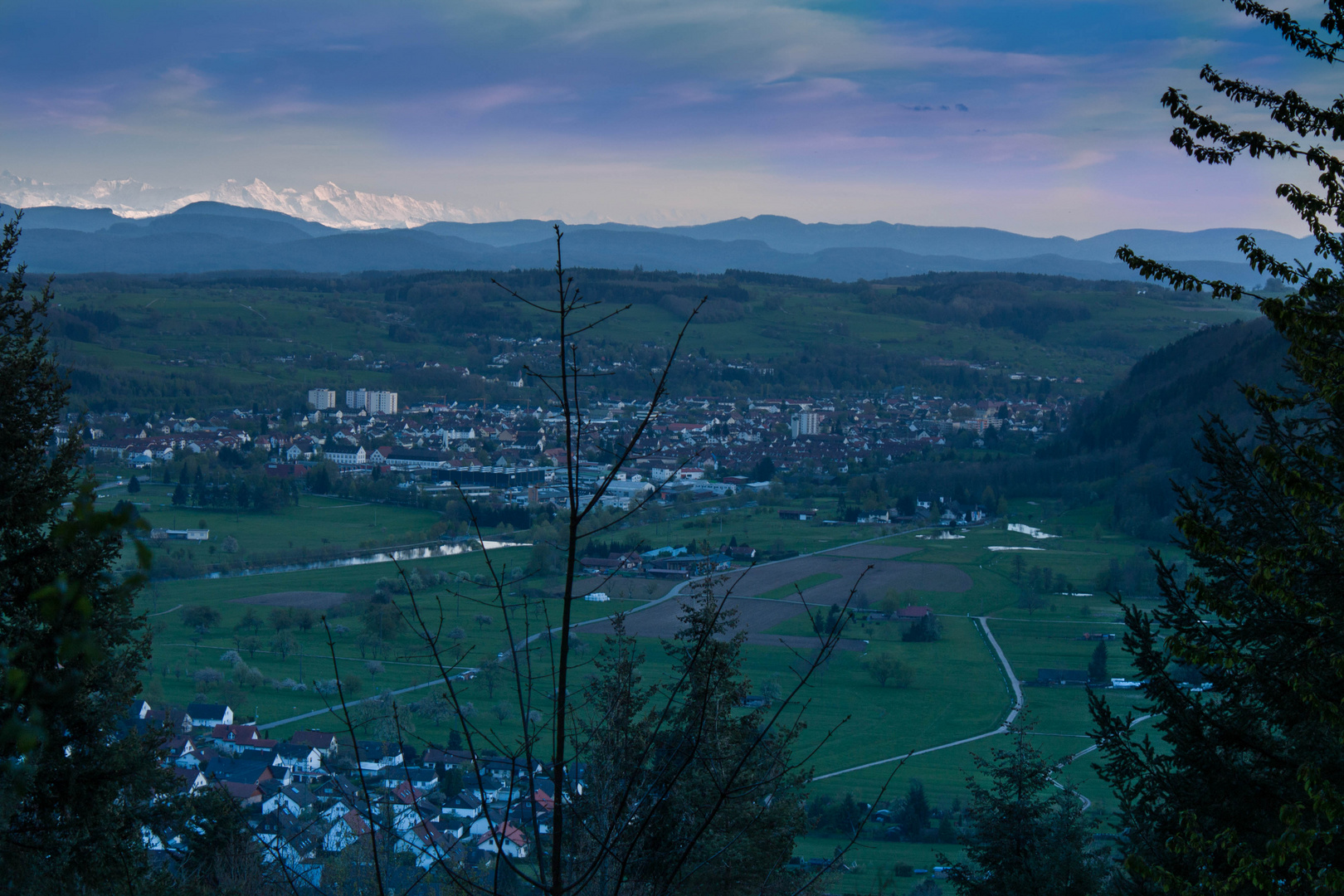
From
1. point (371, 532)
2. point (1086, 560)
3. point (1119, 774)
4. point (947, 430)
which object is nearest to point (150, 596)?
point (371, 532)

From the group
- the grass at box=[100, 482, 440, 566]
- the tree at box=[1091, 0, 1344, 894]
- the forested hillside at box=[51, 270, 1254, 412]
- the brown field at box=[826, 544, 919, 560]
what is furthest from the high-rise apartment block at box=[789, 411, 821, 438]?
the tree at box=[1091, 0, 1344, 894]

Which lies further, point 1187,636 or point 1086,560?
point 1086,560

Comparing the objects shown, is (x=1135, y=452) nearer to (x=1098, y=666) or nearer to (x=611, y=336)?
(x=1098, y=666)

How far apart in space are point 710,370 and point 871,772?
172ft

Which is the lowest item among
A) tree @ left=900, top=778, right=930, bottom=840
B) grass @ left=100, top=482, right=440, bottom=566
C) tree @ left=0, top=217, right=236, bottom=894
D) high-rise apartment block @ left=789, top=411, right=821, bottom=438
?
grass @ left=100, top=482, right=440, bottom=566

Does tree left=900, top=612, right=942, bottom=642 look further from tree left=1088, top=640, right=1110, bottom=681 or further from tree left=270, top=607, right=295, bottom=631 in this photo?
tree left=270, top=607, right=295, bottom=631

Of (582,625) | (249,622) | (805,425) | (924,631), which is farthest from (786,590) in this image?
(805,425)

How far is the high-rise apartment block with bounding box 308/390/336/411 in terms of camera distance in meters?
53.4

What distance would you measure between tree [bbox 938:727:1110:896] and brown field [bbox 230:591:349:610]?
1657 cm

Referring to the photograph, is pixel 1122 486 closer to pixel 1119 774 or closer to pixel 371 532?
pixel 371 532

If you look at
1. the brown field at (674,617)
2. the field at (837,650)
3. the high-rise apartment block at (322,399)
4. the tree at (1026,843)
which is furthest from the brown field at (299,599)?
the high-rise apartment block at (322,399)

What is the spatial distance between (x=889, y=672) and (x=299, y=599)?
520 inches

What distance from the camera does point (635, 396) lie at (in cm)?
5019

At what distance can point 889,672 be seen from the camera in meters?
16.9
